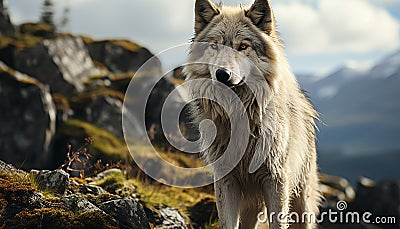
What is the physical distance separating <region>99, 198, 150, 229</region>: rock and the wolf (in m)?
1.02

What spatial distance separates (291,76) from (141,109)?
1664cm

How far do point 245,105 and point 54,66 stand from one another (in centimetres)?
2046

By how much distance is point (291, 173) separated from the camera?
21.0 feet

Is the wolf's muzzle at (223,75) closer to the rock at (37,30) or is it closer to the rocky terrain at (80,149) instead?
the rocky terrain at (80,149)

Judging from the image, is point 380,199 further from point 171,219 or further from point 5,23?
point 5,23

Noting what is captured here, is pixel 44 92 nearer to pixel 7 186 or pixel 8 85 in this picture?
pixel 8 85

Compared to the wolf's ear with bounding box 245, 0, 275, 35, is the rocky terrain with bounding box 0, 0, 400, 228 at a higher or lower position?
lower

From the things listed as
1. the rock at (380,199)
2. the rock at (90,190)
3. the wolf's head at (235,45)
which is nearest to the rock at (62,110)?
the rock at (90,190)

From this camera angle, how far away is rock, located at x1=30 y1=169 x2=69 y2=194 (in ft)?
20.0

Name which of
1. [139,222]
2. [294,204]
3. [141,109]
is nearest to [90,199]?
[139,222]

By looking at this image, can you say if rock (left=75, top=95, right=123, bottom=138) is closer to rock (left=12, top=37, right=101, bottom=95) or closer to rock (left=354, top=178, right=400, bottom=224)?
rock (left=12, top=37, right=101, bottom=95)

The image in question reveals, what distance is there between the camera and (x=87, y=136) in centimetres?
2002

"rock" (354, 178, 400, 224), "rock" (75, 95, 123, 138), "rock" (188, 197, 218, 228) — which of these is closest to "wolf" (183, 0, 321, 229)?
"rock" (188, 197, 218, 228)

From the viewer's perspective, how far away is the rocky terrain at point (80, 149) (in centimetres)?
576
